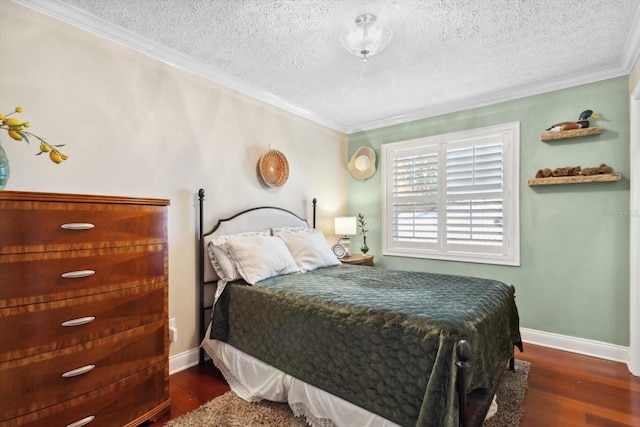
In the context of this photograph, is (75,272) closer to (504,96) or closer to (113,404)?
(113,404)

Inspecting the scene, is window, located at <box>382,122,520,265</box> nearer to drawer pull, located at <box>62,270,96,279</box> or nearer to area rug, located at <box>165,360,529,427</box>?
area rug, located at <box>165,360,529,427</box>

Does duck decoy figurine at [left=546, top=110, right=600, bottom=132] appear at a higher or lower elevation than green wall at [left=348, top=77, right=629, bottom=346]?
higher

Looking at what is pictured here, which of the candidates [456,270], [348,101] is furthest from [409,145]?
[456,270]

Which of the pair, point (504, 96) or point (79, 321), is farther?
point (504, 96)

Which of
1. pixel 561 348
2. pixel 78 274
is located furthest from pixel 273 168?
pixel 561 348

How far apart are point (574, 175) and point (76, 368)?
12.6 feet

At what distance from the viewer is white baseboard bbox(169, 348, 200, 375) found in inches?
96.5

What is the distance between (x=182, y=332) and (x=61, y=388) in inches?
42.3

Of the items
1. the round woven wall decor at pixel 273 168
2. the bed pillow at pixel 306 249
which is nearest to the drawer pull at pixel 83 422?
the bed pillow at pixel 306 249

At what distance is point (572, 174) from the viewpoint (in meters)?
2.83

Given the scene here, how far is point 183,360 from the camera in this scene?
253 centimetres

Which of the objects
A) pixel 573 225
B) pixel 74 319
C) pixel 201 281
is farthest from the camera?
pixel 573 225

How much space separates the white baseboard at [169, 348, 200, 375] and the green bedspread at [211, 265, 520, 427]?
40 cm

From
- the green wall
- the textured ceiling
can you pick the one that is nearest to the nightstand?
the green wall
